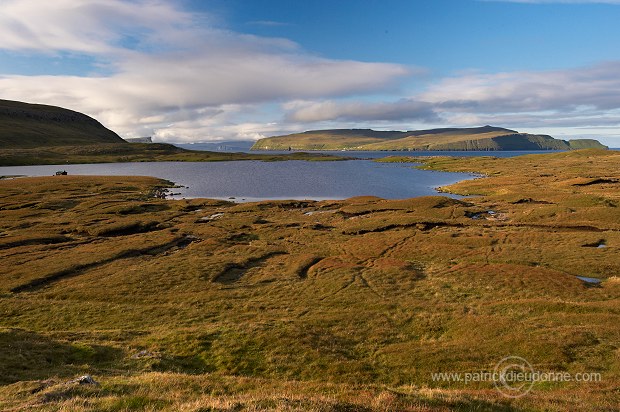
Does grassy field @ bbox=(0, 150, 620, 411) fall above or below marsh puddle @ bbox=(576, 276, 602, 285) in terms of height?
above

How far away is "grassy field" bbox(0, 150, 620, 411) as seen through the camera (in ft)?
75.5

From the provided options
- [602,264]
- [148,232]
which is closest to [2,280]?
[148,232]

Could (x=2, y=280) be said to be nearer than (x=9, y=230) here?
Yes

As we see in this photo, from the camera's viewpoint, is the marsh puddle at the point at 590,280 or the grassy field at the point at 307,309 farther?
the marsh puddle at the point at 590,280

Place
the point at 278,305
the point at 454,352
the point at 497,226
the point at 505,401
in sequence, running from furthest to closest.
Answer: the point at 497,226
the point at 278,305
the point at 454,352
the point at 505,401

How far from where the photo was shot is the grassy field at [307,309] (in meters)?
23.0

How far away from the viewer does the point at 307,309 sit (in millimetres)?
44219

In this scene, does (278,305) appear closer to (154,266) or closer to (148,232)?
(154,266)

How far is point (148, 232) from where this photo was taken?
278ft

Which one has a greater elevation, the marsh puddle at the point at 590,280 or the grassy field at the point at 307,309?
the grassy field at the point at 307,309

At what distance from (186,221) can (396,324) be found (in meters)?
70.3

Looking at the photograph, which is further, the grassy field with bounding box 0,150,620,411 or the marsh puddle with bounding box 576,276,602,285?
the marsh puddle with bounding box 576,276,602,285

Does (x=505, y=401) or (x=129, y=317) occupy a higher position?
(x=505, y=401)

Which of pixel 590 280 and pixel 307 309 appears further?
pixel 590 280
